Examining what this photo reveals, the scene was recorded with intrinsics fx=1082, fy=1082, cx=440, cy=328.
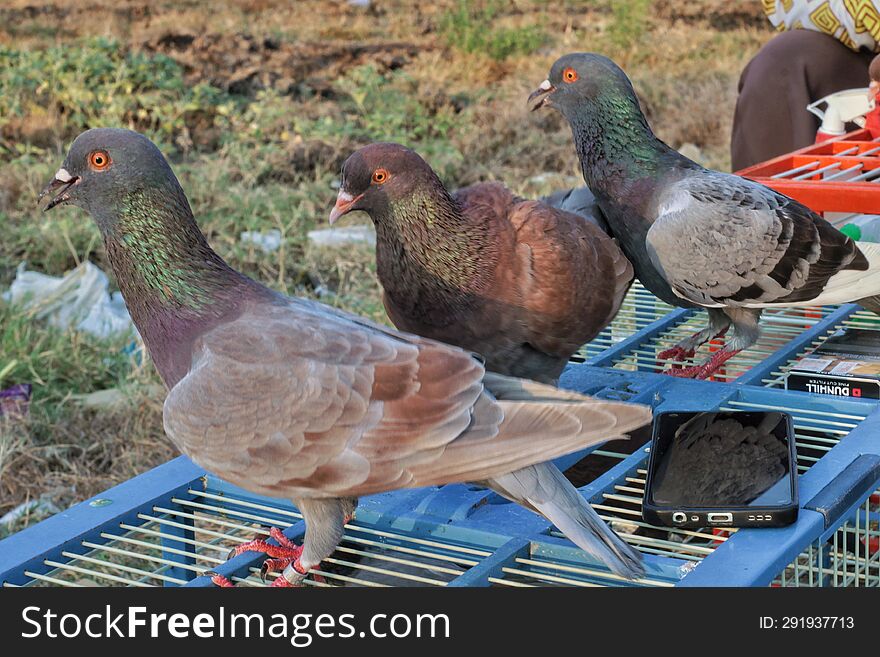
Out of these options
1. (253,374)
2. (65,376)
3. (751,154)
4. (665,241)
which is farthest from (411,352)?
(751,154)

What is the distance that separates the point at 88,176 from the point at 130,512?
1.46ft

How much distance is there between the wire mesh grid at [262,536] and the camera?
4.36 ft

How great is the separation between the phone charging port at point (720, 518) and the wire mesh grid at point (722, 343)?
70 centimetres

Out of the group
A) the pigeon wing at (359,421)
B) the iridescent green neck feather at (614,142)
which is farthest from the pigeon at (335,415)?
the iridescent green neck feather at (614,142)

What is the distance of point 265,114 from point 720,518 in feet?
16.7

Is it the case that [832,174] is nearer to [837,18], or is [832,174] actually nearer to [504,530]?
[837,18]

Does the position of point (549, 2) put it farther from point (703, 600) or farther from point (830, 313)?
point (703, 600)

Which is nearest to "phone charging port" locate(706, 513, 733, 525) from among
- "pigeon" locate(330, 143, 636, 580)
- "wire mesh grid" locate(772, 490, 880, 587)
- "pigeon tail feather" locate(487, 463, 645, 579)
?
"pigeon tail feather" locate(487, 463, 645, 579)

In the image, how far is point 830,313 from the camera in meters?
2.27

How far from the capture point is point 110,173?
55.1 inches

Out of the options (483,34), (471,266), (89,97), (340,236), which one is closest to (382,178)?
(471,266)

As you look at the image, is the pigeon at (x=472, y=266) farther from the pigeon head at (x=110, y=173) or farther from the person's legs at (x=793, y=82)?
the person's legs at (x=793, y=82)

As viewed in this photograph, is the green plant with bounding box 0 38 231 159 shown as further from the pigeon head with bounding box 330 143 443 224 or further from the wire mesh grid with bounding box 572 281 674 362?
the pigeon head with bounding box 330 143 443 224

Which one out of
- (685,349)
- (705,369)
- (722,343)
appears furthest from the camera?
(722,343)
